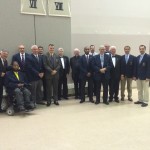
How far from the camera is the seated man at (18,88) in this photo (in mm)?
5586

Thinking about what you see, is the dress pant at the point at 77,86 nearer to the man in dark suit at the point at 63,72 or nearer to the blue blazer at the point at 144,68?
the man in dark suit at the point at 63,72

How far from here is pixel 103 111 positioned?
592 centimetres

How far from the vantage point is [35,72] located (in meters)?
6.34

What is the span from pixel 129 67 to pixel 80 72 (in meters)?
1.19

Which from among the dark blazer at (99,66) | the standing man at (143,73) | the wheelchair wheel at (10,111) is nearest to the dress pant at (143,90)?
the standing man at (143,73)

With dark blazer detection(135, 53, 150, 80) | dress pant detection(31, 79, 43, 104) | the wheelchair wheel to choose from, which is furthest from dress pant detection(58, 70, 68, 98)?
dark blazer detection(135, 53, 150, 80)

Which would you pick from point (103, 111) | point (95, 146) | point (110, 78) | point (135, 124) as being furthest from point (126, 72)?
point (95, 146)

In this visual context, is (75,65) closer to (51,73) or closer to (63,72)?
(63,72)

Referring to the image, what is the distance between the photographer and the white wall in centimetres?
821

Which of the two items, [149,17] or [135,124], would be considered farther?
[149,17]

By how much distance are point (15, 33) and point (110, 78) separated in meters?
2.54

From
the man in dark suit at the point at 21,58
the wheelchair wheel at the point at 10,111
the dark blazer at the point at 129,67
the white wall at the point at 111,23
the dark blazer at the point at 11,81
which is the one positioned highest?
the white wall at the point at 111,23

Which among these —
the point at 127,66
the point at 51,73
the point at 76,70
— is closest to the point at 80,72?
the point at 76,70

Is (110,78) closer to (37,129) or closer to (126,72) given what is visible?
(126,72)
